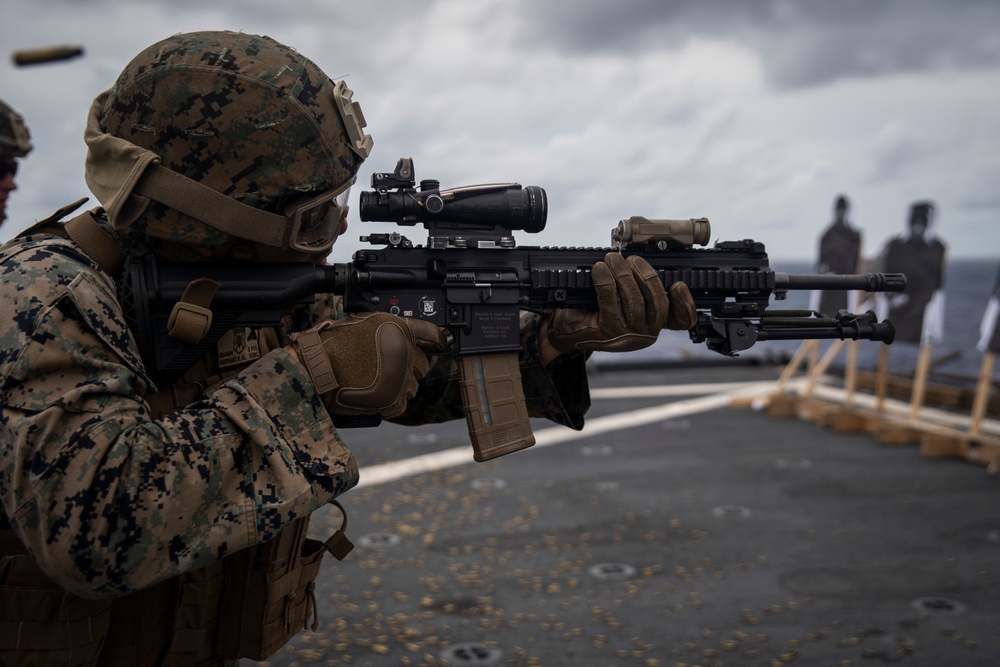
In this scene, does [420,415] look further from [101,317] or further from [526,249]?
[101,317]

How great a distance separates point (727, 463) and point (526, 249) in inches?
231

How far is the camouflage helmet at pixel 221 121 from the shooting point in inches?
77.0

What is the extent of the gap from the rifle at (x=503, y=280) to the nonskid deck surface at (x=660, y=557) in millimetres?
2117

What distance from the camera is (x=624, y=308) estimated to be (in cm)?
262

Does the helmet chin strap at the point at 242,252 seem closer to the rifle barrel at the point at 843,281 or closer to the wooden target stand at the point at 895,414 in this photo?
the rifle barrel at the point at 843,281

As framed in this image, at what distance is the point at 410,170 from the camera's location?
2.54 meters

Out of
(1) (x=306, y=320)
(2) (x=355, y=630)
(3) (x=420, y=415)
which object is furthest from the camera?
(2) (x=355, y=630)

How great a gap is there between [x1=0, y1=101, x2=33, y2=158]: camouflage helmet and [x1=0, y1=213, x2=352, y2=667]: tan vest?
3.60 m

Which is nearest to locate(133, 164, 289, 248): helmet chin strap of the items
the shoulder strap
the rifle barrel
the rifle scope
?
the shoulder strap

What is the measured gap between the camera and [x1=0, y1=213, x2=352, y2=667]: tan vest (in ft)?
6.07

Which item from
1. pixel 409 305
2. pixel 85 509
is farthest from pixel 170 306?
Result: pixel 409 305

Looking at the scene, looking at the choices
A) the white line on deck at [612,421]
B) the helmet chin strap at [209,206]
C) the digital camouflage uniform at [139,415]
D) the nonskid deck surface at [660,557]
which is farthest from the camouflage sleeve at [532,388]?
the white line on deck at [612,421]

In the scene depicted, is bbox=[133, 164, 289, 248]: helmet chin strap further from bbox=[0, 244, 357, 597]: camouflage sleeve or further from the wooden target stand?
the wooden target stand

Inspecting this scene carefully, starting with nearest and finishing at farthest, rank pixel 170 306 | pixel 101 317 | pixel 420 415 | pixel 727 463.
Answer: pixel 101 317
pixel 170 306
pixel 420 415
pixel 727 463
